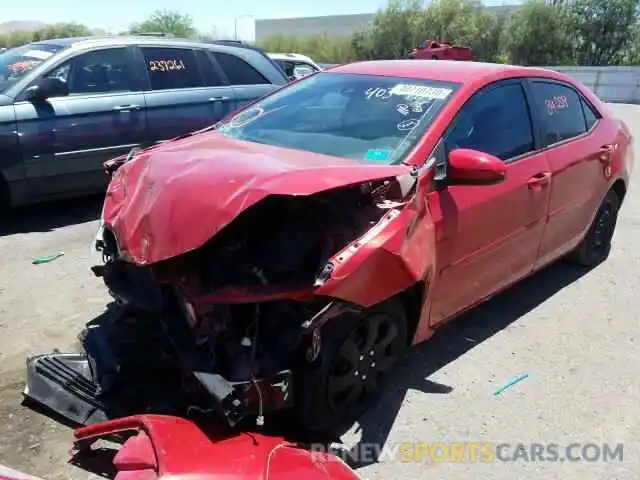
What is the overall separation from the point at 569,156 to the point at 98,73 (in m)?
4.46

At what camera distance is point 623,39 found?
1389 inches

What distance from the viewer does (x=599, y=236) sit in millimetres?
5633

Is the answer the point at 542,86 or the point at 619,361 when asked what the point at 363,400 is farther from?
the point at 542,86

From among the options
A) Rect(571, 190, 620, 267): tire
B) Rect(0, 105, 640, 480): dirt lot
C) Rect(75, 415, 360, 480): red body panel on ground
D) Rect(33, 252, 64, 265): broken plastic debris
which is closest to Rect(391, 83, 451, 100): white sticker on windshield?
Rect(0, 105, 640, 480): dirt lot

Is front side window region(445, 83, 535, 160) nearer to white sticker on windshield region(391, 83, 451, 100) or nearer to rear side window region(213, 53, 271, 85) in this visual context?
white sticker on windshield region(391, 83, 451, 100)

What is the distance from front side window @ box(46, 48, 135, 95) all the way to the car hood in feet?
11.1

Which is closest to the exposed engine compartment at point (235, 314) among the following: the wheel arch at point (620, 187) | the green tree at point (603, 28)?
the wheel arch at point (620, 187)

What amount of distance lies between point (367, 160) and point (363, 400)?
1.23 m

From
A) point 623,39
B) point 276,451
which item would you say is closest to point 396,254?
point 276,451

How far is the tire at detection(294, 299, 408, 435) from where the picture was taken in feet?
10.0

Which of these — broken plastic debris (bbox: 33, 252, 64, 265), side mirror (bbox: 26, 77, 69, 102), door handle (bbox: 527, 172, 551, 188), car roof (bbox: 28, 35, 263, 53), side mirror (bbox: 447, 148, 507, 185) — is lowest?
broken plastic debris (bbox: 33, 252, 64, 265)

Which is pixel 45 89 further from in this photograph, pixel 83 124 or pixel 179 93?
pixel 179 93

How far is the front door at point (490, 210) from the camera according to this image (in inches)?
141

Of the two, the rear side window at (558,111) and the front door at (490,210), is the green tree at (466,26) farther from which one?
the front door at (490,210)
